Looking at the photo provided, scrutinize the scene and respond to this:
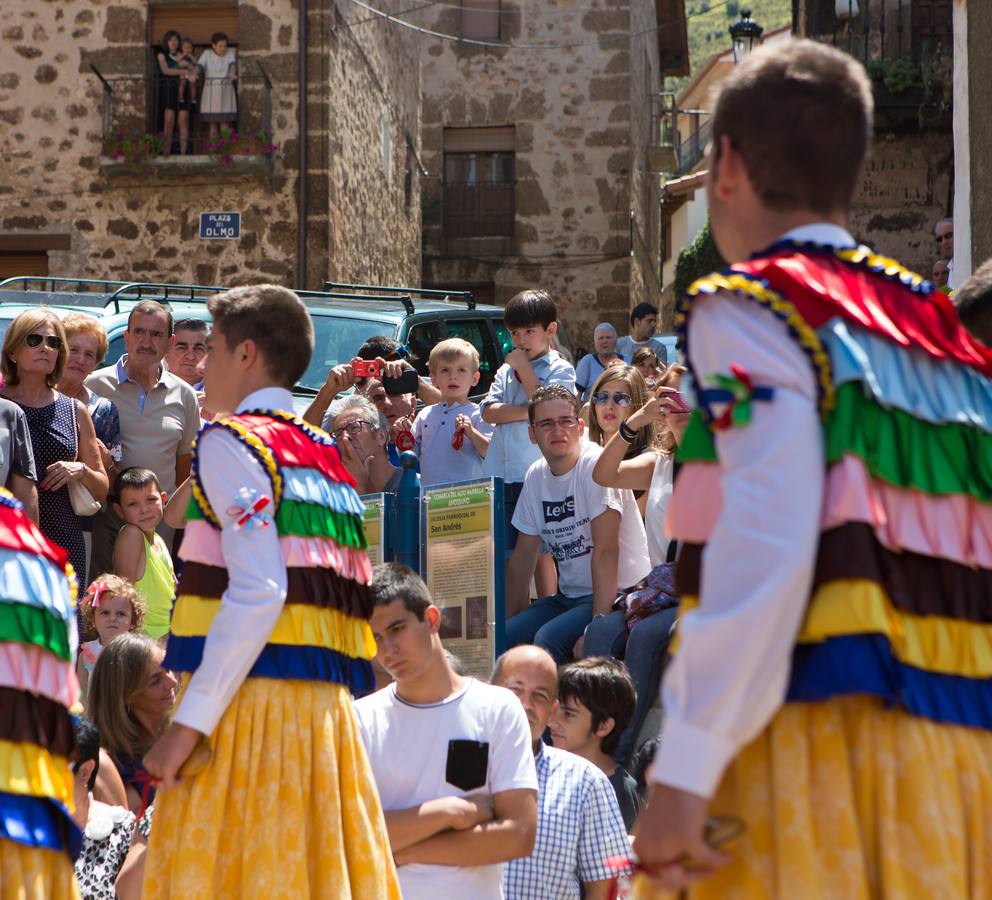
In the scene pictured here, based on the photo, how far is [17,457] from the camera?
6.68m

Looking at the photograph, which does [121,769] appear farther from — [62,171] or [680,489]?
[62,171]

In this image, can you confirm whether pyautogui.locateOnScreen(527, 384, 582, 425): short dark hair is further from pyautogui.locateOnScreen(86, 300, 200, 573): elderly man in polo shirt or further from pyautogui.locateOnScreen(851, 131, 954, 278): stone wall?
pyautogui.locateOnScreen(851, 131, 954, 278): stone wall

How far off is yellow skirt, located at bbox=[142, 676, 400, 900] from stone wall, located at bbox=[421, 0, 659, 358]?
21686 mm

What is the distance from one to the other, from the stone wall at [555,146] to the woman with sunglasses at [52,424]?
17777 millimetres

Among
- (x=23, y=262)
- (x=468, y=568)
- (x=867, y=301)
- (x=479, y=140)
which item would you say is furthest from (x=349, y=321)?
(x=479, y=140)

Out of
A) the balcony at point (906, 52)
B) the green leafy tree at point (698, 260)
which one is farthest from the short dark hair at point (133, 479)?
the green leafy tree at point (698, 260)

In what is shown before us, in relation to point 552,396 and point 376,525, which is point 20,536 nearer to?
point 376,525

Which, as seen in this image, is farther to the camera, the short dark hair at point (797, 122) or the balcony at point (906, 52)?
the balcony at point (906, 52)

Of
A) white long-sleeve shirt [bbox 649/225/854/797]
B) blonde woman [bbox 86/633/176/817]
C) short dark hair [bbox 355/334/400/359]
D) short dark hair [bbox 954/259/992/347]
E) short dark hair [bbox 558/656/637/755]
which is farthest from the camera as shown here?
short dark hair [bbox 355/334/400/359]

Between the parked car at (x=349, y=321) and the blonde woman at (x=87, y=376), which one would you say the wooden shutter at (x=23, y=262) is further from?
the blonde woman at (x=87, y=376)

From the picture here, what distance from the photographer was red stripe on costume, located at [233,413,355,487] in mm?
3678

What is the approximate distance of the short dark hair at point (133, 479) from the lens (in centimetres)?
802

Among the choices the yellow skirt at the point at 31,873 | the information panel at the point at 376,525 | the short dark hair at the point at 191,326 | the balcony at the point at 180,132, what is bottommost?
the yellow skirt at the point at 31,873

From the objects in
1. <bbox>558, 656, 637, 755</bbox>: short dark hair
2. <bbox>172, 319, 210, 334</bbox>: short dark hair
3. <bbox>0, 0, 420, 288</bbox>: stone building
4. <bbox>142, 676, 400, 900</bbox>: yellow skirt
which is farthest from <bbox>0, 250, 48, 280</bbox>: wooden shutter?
<bbox>142, 676, 400, 900</bbox>: yellow skirt
